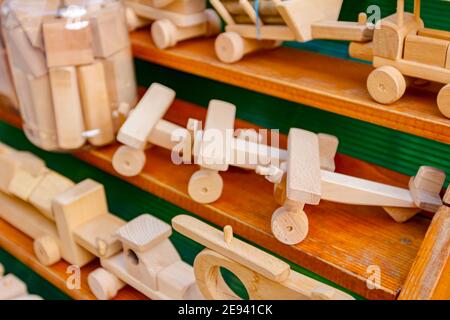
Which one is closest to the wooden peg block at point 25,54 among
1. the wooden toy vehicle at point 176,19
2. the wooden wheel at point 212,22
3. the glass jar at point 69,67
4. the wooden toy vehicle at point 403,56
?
the glass jar at point 69,67

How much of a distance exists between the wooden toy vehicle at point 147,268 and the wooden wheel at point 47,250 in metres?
0.10

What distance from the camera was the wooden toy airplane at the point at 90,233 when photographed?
841 mm

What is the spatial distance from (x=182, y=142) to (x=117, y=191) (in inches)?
20.2

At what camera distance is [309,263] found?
0.65 m

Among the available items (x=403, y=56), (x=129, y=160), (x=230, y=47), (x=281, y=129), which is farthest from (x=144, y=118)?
(x=403, y=56)

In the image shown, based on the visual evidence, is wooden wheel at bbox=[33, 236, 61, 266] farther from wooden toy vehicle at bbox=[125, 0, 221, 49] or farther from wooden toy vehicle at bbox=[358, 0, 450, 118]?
wooden toy vehicle at bbox=[358, 0, 450, 118]

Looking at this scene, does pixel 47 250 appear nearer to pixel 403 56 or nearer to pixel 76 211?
pixel 76 211

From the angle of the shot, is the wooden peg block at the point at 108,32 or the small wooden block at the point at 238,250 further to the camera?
the wooden peg block at the point at 108,32

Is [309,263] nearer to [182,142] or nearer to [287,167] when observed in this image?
[287,167]

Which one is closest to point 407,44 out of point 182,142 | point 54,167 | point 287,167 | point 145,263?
point 287,167

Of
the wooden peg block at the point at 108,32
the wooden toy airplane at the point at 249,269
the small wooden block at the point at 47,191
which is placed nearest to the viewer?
the wooden toy airplane at the point at 249,269

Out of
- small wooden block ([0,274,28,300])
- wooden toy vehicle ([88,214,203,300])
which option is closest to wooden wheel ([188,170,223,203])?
wooden toy vehicle ([88,214,203,300])

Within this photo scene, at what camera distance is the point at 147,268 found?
843 mm

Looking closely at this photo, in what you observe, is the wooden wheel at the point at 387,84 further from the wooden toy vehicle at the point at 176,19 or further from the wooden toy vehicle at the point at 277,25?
the wooden toy vehicle at the point at 176,19
